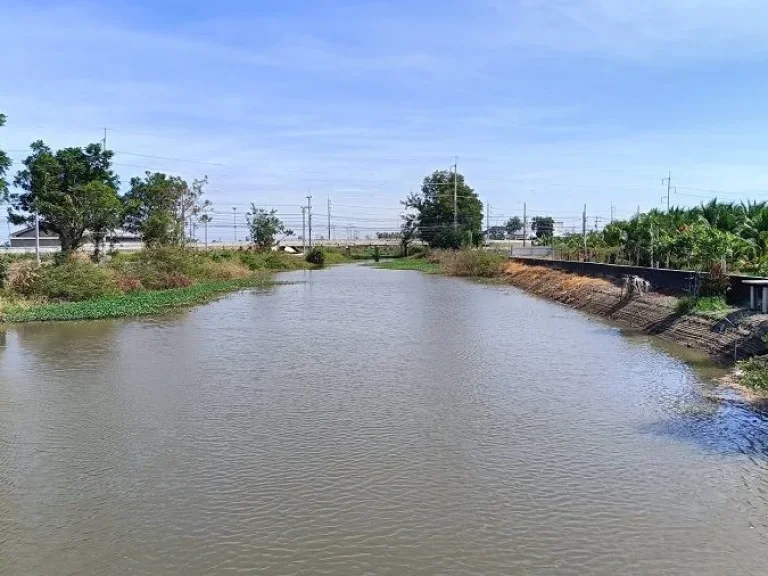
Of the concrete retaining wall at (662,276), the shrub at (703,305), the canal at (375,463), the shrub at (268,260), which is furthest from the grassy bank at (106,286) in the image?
the shrub at (703,305)

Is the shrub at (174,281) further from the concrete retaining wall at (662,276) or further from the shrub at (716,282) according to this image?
the shrub at (716,282)

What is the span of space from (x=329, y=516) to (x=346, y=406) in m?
4.14

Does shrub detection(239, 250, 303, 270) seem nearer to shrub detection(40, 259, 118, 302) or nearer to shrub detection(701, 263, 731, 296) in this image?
shrub detection(40, 259, 118, 302)

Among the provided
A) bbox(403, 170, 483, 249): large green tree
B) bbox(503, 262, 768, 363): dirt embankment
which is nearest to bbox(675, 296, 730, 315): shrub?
bbox(503, 262, 768, 363): dirt embankment

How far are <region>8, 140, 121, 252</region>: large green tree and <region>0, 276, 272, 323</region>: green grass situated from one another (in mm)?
4202

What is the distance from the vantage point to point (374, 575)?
555 centimetres

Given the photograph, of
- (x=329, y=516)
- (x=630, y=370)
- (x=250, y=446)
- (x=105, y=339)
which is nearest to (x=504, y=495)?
(x=329, y=516)

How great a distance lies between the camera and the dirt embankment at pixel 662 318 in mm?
14055

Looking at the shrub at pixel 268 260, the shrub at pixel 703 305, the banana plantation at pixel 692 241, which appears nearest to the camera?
the shrub at pixel 703 305

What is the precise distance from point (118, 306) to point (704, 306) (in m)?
18.7

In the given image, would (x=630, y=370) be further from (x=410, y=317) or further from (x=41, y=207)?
(x=41, y=207)

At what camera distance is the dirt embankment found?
14055 mm

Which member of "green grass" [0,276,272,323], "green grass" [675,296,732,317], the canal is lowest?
the canal

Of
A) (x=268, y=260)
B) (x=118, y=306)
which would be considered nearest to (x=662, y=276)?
(x=118, y=306)
